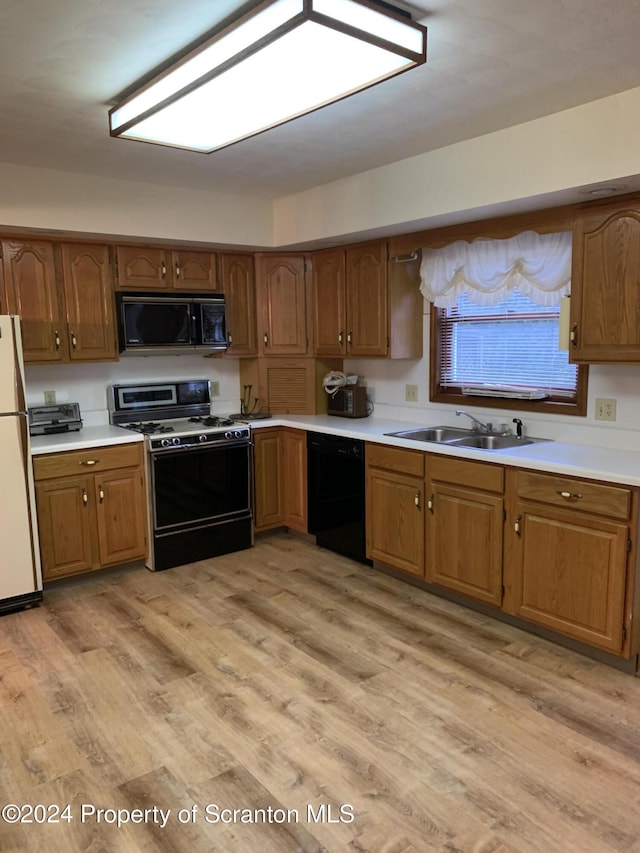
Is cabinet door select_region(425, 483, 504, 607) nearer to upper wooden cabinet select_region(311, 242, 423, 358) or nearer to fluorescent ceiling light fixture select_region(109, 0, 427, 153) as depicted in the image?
upper wooden cabinet select_region(311, 242, 423, 358)

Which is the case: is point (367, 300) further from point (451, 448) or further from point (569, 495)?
point (569, 495)

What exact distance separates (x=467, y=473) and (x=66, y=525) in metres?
2.37

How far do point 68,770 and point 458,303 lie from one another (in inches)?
128

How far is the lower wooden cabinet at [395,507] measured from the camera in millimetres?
3645

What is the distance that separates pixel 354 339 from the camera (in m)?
4.41

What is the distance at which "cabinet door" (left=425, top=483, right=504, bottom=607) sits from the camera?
3.25 metres

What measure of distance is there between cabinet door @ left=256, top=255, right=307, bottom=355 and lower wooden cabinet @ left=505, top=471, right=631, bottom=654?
2237mm

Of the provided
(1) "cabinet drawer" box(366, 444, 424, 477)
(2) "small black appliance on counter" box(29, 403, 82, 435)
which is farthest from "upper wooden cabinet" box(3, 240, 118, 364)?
(1) "cabinet drawer" box(366, 444, 424, 477)

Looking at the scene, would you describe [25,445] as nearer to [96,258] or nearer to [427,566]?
[96,258]

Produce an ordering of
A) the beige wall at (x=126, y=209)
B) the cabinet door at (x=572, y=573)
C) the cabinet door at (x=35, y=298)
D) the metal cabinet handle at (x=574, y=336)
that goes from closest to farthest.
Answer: the cabinet door at (x=572, y=573), the metal cabinet handle at (x=574, y=336), the beige wall at (x=126, y=209), the cabinet door at (x=35, y=298)

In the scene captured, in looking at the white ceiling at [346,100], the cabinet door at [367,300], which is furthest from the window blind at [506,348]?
the white ceiling at [346,100]

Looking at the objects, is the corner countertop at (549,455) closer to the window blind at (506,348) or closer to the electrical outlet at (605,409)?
the electrical outlet at (605,409)

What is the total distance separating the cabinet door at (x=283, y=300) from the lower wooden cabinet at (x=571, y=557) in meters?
2.24

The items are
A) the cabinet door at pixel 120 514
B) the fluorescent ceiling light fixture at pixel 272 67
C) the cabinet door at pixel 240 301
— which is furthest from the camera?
the cabinet door at pixel 240 301
